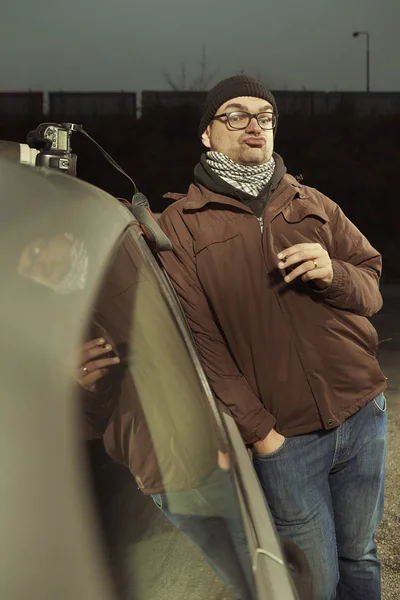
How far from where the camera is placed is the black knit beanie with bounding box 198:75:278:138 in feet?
6.85

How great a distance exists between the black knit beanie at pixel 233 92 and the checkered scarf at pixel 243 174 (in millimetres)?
165

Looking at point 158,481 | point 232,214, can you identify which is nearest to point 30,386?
point 158,481

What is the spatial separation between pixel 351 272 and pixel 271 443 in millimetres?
528

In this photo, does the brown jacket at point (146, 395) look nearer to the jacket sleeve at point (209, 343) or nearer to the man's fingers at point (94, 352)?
the man's fingers at point (94, 352)

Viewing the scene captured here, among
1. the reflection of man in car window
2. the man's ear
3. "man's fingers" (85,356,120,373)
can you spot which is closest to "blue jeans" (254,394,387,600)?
the man's ear

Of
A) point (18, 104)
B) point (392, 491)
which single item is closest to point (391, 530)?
point (392, 491)

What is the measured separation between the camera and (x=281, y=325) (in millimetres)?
1972

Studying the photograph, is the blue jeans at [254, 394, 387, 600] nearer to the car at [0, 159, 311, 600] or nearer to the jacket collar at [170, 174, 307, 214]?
the car at [0, 159, 311, 600]

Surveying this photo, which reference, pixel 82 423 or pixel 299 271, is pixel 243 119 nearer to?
pixel 299 271

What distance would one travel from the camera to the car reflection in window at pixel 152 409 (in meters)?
1.06

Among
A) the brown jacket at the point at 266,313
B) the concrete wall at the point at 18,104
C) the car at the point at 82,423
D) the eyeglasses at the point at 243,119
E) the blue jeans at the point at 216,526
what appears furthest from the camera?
the concrete wall at the point at 18,104

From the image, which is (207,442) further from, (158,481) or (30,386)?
(30,386)

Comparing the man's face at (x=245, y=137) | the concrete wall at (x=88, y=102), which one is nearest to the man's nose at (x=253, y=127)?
the man's face at (x=245, y=137)

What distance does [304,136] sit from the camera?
31.8 metres
